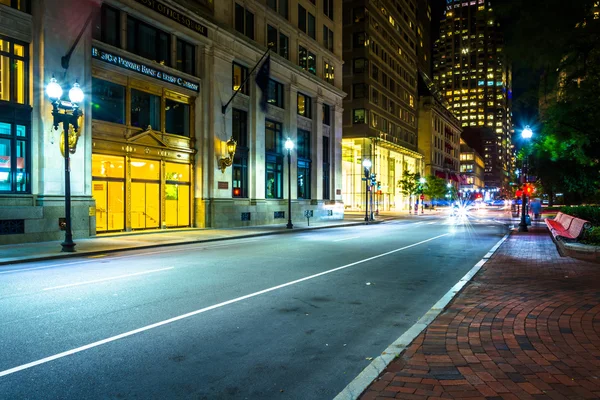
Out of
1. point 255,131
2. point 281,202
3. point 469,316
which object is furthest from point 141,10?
point 469,316

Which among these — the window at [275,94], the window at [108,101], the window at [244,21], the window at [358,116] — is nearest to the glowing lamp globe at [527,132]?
the window at [275,94]

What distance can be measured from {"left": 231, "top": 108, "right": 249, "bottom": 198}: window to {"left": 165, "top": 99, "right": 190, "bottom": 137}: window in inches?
145

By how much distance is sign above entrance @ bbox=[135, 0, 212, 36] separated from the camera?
24719 millimetres

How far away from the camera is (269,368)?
5008mm

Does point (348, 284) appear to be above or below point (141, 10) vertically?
below

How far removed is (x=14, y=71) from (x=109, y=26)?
235 inches

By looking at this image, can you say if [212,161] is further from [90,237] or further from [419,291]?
[419,291]

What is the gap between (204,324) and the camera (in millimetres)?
6699

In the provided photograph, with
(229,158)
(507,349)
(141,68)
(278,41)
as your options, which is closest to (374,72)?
(278,41)

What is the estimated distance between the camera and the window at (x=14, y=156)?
1833cm

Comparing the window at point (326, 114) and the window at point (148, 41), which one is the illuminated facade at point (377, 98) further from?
the window at point (148, 41)

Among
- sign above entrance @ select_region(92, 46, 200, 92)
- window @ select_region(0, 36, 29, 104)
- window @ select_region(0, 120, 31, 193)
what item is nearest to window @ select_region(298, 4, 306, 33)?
sign above entrance @ select_region(92, 46, 200, 92)

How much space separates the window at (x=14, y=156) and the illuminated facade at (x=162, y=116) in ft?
0.14

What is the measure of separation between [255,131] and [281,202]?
6.50 metres
